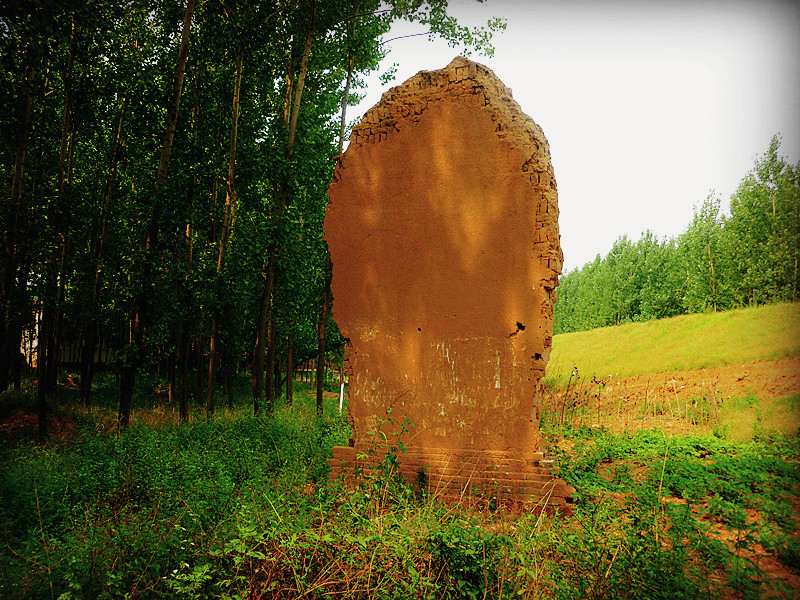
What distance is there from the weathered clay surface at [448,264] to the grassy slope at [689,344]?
14.2 metres

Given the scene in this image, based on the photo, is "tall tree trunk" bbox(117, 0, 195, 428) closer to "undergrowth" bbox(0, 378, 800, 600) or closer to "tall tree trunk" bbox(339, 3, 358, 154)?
"undergrowth" bbox(0, 378, 800, 600)

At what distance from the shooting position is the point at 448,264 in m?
6.18

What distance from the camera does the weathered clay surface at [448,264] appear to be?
579 centimetres

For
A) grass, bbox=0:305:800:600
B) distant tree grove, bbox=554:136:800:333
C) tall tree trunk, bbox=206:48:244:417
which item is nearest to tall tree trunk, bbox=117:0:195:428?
grass, bbox=0:305:800:600

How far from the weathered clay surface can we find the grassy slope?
14228mm

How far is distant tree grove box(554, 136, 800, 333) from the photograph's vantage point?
26906 mm

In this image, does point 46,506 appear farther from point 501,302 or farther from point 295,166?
point 295,166

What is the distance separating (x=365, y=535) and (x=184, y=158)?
11.9 metres

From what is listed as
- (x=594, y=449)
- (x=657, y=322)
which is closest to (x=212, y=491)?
(x=594, y=449)

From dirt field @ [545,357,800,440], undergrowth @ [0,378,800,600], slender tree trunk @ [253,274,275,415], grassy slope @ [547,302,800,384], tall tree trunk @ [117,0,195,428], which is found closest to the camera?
undergrowth @ [0,378,800,600]

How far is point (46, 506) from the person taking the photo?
5.56 metres

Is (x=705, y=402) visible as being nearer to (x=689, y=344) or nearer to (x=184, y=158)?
(x=689, y=344)

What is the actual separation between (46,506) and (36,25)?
6.85 m

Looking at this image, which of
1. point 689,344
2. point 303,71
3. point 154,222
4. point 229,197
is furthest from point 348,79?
point 689,344
